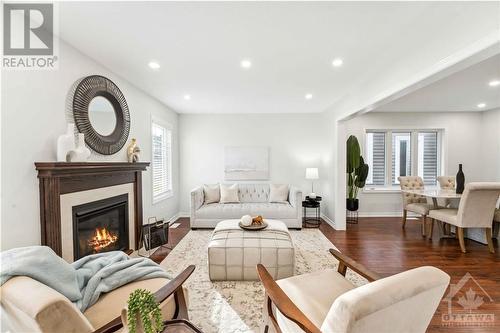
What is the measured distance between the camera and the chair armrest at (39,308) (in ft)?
3.22

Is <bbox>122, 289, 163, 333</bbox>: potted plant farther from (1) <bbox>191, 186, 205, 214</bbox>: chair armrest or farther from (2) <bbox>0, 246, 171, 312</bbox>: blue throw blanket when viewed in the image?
(1) <bbox>191, 186, 205, 214</bbox>: chair armrest

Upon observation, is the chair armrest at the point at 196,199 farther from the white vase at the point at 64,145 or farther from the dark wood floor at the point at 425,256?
the white vase at the point at 64,145

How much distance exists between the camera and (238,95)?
13.3ft

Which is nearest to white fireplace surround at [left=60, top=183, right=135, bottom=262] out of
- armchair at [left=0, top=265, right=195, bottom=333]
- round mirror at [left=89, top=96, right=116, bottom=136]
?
round mirror at [left=89, top=96, right=116, bottom=136]

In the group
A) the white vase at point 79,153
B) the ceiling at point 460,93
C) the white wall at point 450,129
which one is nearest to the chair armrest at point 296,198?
the white wall at point 450,129

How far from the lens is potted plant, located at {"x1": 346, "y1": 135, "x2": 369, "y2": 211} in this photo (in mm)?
4969

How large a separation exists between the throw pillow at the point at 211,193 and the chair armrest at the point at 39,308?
150 inches

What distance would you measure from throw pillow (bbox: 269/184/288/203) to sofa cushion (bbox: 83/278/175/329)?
3502mm

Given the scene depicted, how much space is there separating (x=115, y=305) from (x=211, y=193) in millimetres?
3526

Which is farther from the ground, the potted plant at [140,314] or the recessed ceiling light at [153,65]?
the recessed ceiling light at [153,65]

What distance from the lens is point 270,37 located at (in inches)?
84.5

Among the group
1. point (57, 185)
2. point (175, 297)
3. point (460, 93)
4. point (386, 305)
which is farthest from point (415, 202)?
point (57, 185)

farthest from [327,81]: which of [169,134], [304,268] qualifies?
[169,134]

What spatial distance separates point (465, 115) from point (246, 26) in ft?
20.6
